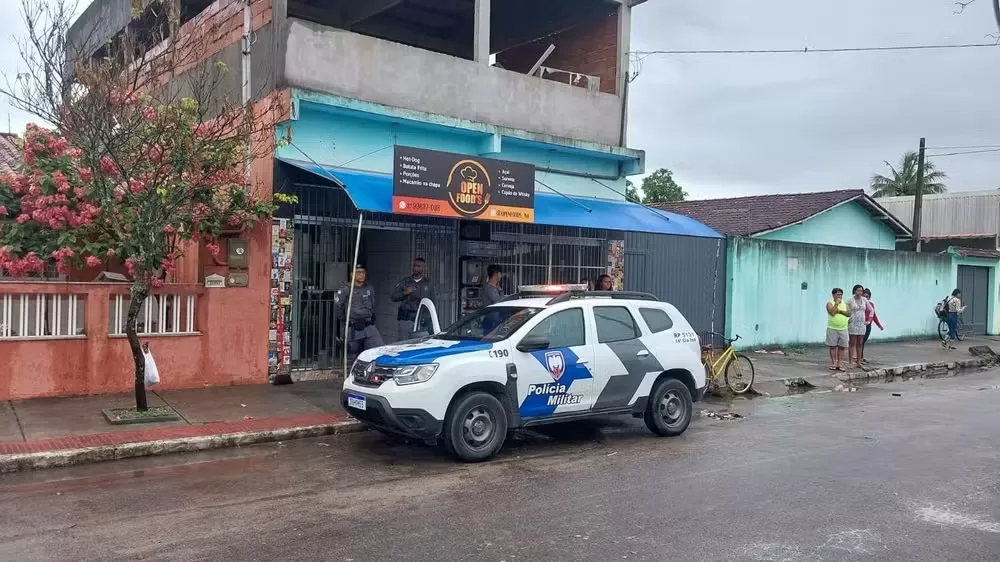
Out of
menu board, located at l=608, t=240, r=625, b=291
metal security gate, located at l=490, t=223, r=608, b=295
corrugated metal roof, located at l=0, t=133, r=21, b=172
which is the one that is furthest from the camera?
menu board, located at l=608, t=240, r=625, b=291

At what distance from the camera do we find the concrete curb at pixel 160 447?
22.6ft

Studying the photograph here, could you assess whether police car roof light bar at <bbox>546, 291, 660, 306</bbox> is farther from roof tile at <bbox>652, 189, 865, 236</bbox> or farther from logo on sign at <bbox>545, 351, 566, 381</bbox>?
roof tile at <bbox>652, 189, 865, 236</bbox>

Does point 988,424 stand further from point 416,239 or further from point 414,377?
point 416,239

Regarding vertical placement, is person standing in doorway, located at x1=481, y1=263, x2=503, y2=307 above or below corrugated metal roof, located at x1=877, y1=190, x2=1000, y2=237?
below

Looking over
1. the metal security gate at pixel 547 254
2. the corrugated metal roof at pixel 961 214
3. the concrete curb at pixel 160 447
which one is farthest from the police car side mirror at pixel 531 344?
the corrugated metal roof at pixel 961 214

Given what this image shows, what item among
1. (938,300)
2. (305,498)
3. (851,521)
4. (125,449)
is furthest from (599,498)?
(938,300)

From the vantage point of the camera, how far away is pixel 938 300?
23188mm

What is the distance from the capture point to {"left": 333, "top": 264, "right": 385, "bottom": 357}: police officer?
10.6 m

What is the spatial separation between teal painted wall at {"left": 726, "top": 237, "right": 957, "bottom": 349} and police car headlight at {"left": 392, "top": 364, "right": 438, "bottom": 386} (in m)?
11.8

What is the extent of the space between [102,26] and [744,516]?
15840 mm

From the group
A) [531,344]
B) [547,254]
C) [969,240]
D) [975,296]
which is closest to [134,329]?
[531,344]

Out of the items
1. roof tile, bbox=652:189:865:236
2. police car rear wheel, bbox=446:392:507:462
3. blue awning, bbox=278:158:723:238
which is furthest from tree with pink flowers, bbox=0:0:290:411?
roof tile, bbox=652:189:865:236

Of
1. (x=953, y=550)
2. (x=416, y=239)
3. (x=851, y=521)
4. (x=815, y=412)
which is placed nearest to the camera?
(x=953, y=550)

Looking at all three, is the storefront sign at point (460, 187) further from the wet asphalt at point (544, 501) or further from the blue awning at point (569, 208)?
the wet asphalt at point (544, 501)
